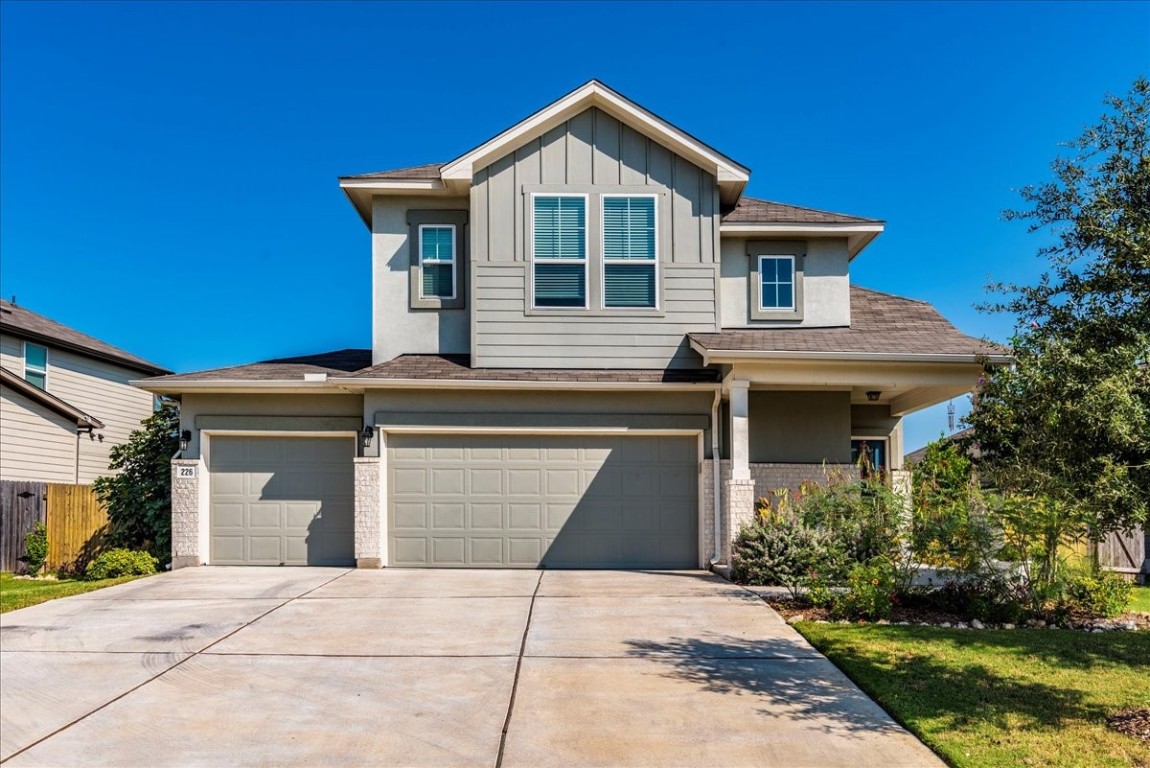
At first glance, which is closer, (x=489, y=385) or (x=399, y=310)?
(x=489, y=385)

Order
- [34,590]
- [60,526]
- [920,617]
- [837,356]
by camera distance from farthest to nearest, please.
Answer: [60,526]
[34,590]
[837,356]
[920,617]

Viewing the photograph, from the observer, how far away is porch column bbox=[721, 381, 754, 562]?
11672 millimetres

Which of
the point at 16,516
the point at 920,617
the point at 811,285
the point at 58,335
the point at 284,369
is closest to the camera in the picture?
the point at 920,617

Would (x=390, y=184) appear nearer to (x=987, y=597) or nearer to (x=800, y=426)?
(x=800, y=426)

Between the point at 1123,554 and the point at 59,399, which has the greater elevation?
the point at 59,399

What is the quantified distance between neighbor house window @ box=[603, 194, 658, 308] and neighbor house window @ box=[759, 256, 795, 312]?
204 centimetres

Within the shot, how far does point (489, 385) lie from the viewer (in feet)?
40.8

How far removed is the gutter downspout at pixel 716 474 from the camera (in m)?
12.3

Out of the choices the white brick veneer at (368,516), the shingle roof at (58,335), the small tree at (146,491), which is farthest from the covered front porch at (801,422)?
the shingle roof at (58,335)

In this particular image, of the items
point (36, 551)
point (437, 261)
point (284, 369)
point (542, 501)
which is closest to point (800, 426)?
point (542, 501)

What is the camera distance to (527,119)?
12875mm

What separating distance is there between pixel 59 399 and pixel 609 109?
14.5 m

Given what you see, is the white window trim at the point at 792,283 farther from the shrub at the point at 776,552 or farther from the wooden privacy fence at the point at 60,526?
the wooden privacy fence at the point at 60,526

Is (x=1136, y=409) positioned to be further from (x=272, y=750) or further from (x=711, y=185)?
(x=711, y=185)
